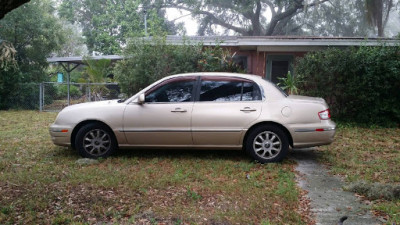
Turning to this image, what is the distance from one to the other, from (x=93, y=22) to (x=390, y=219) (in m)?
29.3

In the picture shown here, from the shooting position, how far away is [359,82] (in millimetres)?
9438

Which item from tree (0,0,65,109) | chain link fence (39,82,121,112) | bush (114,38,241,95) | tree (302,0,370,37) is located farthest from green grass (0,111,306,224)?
tree (302,0,370,37)

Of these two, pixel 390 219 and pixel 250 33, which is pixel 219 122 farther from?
pixel 250 33

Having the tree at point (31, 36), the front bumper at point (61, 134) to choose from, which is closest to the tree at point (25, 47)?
the tree at point (31, 36)

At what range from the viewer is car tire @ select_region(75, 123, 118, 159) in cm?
576

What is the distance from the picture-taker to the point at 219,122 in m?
5.51

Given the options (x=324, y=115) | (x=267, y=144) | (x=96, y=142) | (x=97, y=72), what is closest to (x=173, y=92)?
(x=96, y=142)

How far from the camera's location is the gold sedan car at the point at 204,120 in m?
5.46

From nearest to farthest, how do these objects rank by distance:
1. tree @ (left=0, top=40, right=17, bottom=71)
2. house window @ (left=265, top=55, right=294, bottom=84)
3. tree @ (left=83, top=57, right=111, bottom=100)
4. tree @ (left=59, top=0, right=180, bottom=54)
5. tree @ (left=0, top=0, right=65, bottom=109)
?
1. tree @ (left=0, top=40, right=17, bottom=71)
2. house window @ (left=265, top=55, right=294, bottom=84)
3. tree @ (left=0, top=0, right=65, bottom=109)
4. tree @ (left=83, top=57, right=111, bottom=100)
5. tree @ (left=59, top=0, right=180, bottom=54)

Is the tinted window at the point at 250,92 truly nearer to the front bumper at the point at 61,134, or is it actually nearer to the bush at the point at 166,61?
the front bumper at the point at 61,134

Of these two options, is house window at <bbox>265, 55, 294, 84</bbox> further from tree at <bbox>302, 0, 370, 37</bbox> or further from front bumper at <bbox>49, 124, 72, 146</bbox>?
tree at <bbox>302, 0, 370, 37</bbox>

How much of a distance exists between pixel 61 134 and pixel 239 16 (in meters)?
26.3

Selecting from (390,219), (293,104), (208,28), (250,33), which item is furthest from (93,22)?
(390,219)

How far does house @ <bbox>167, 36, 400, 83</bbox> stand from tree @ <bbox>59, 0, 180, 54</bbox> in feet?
47.7
